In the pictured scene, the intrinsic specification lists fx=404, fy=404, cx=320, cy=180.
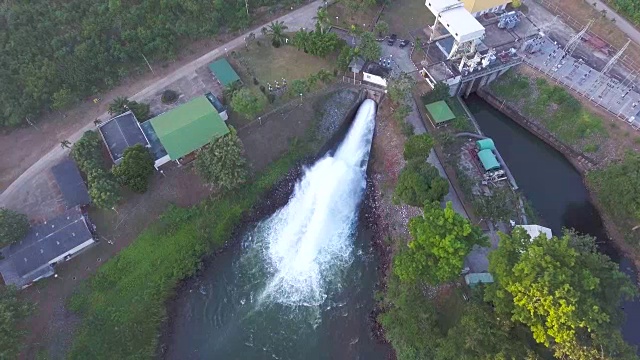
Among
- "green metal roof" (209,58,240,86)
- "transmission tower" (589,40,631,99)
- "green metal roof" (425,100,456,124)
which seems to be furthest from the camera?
"green metal roof" (209,58,240,86)

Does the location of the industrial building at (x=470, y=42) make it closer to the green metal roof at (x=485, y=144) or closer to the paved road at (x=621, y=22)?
the green metal roof at (x=485, y=144)

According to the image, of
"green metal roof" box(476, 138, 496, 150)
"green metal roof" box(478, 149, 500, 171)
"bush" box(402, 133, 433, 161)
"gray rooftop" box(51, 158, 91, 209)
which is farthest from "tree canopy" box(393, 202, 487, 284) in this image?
"gray rooftop" box(51, 158, 91, 209)

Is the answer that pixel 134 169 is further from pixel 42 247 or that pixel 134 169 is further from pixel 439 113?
pixel 439 113

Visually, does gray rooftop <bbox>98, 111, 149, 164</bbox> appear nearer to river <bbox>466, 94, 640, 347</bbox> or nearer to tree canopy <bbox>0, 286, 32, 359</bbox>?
tree canopy <bbox>0, 286, 32, 359</bbox>

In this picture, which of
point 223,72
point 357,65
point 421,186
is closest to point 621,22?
point 357,65

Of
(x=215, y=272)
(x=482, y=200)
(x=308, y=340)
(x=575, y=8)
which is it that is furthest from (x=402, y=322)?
(x=575, y=8)

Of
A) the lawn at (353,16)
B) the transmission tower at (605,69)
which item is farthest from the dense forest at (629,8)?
the lawn at (353,16)

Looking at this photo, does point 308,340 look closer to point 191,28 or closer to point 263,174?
point 263,174
